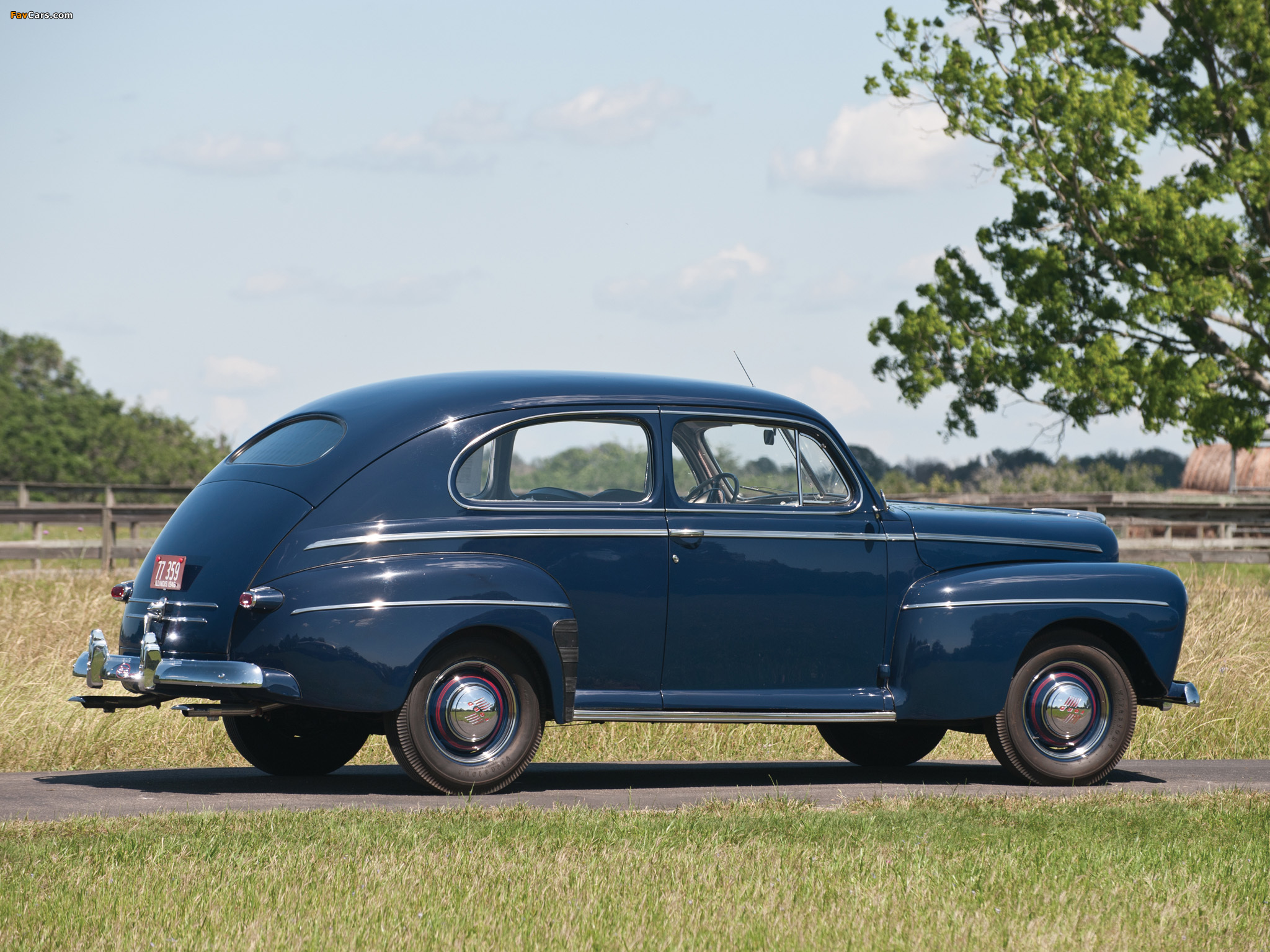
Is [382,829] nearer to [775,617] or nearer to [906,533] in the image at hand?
[775,617]

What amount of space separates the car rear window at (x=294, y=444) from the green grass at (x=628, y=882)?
1.76 m

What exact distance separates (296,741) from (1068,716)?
407 cm

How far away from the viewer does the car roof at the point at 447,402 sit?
24.0 feet

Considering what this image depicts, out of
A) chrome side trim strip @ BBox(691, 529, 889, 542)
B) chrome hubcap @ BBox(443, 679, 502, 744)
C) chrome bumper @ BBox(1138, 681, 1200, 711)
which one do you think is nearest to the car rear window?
chrome hubcap @ BBox(443, 679, 502, 744)

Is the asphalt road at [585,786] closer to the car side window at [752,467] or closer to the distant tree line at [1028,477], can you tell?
the car side window at [752,467]

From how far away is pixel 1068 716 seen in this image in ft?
27.7

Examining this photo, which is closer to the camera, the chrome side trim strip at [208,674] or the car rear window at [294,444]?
the chrome side trim strip at [208,674]

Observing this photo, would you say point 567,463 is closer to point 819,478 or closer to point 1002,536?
point 819,478

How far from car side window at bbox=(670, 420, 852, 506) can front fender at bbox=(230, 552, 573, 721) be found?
130cm

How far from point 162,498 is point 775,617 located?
111 ft

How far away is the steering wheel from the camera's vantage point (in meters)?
7.91

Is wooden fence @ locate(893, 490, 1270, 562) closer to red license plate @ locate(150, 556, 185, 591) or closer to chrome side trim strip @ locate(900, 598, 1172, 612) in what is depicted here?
chrome side trim strip @ locate(900, 598, 1172, 612)

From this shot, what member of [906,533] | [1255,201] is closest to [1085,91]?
[1255,201]

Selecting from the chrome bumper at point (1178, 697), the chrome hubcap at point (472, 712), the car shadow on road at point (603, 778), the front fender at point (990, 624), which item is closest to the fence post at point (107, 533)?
the car shadow on road at point (603, 778)
